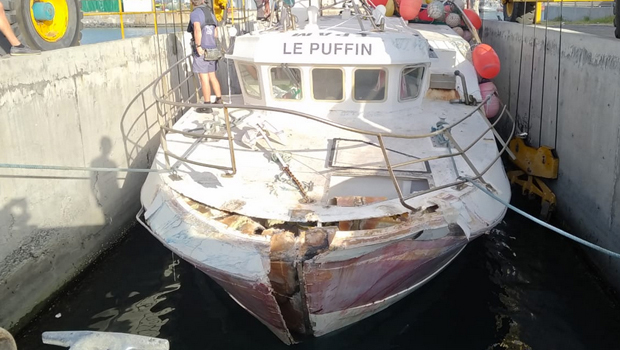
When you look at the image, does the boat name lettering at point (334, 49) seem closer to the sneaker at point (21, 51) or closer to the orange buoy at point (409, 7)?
the sneaker at point (21, 51)

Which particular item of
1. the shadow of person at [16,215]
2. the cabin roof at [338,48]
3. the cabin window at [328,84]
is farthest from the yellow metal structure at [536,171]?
the shadow of person at [16,215]

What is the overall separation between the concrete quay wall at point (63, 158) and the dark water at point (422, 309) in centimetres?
40

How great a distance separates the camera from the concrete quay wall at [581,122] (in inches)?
225

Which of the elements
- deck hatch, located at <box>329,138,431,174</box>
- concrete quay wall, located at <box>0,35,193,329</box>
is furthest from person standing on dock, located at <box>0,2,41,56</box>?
deck hatch, located at <box>329,138,431,174</box>

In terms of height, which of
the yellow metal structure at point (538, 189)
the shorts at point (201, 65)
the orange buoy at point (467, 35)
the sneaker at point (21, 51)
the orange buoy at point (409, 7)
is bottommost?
the yellow metal structure at point (538, 189)

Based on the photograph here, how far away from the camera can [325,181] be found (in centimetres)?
511

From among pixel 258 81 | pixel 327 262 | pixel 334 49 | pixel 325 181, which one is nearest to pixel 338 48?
pixel 334 49

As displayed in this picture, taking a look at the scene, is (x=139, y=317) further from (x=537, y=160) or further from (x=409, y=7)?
(x=409, y=7)

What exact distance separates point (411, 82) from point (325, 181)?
6.89ft

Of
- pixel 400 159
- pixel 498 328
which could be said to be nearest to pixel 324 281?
pixel 400 159

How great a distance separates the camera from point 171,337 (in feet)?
17.3

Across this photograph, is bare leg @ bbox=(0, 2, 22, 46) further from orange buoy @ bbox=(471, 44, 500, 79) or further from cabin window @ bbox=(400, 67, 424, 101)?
orange buoy @ bbox=(471, 44, 500, 79)

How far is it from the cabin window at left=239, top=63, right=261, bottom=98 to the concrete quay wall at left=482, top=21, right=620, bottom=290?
3884 mm

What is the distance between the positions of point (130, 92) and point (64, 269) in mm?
2817
